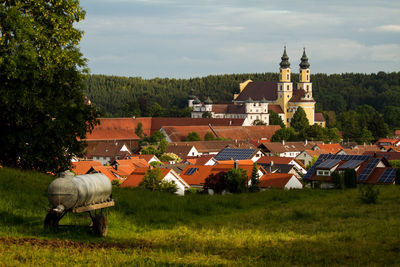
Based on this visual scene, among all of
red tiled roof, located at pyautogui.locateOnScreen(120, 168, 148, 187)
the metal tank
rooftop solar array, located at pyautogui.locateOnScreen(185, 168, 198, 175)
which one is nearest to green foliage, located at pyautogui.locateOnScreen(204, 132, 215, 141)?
rooftop solar array, located at pyautogui.locateOnScreen(185, 168, 198, 175)

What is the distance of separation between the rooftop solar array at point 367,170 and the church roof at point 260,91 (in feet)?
443

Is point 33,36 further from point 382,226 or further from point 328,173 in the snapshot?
point 328,173

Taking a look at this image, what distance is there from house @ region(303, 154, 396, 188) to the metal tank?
27.4 metres

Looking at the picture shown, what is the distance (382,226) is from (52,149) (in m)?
11.0

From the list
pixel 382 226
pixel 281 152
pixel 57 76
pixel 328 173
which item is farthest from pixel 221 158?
pixel 382 226

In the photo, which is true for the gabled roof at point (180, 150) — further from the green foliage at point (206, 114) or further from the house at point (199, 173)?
the green foliage at point (206, 114)

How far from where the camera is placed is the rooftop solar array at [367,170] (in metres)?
39.9

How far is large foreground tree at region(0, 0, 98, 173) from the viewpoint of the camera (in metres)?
20.4

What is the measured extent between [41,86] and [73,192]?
9.57m

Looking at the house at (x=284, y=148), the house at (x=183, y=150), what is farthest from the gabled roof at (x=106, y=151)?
the house at (x=284, y=148)

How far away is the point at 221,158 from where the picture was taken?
76.4m

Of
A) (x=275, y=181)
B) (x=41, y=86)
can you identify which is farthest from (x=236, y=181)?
(x=41, y=86)

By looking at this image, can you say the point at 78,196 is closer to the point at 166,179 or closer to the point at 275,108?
the point at 166,179

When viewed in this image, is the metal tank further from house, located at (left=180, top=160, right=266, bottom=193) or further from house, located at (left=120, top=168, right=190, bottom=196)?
house, located at (left=180, top=160, right=266, bottom=193)
